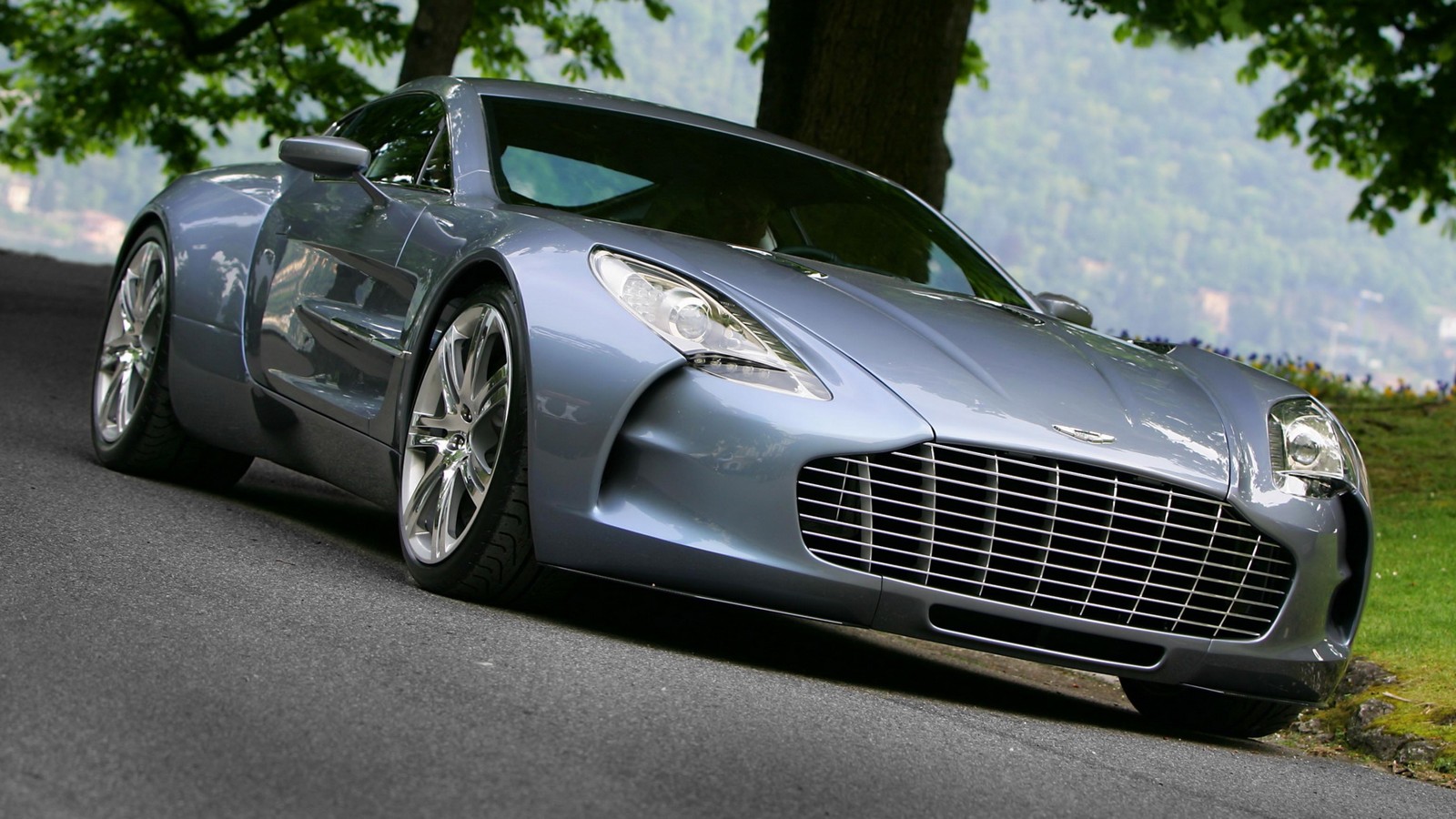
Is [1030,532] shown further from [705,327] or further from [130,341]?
[130,341]

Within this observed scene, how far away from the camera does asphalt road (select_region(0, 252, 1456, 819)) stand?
2660 mm

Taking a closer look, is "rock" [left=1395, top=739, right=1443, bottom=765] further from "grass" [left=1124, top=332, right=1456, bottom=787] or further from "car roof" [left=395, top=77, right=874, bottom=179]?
"car roof" [left=395, top=77, right=874, bottom=179]

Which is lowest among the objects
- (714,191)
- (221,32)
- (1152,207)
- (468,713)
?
(1152,207)

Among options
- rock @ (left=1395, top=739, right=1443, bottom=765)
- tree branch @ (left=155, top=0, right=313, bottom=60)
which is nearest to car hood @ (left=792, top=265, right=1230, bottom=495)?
rock @ (left=1395, top=739, right=1443, bottom=765)

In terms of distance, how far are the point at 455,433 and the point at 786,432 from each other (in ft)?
3.23

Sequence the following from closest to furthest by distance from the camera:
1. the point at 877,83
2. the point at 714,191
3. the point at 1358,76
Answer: the point at 714,191, the point at 877,83, the point at 1358,76

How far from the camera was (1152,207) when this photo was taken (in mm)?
101562

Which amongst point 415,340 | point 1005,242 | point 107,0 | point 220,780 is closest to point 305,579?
point 415,340

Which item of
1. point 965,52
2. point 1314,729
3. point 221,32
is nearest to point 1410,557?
point 1314,729

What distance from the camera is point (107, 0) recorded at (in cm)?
2386

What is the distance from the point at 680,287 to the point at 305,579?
1.15 meters

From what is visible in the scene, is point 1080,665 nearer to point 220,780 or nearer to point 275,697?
point 275,697

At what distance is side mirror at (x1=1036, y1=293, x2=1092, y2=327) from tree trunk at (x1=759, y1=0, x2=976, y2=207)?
13.0 ft

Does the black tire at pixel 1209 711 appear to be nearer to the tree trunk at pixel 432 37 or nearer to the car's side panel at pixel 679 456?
the car's side panel at pixel 679 456
